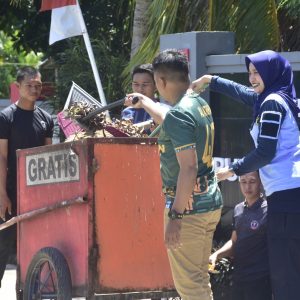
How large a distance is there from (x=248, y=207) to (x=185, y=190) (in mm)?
1355

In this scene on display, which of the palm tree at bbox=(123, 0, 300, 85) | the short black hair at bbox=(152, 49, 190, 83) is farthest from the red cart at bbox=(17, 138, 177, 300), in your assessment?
the palm tree at bbox=(123, 0, 300, 85)

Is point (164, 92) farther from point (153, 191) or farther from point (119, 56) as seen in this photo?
point (119, 56)

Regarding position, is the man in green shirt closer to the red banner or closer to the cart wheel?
the cart wheel

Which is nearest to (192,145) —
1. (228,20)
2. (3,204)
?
(3,204)

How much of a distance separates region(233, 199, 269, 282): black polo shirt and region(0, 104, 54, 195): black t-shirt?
2011 mm

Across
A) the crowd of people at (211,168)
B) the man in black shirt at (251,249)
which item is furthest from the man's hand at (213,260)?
the crowd of people at (211,168)


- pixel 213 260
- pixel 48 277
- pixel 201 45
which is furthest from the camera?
pixel 201 45

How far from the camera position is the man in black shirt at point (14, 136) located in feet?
21.9

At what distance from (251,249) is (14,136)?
2275 millimetres

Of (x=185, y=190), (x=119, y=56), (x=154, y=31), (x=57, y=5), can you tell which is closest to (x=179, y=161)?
(x=185, y=190)

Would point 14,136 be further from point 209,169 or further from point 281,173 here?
point 281,173

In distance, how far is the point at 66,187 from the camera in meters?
5.34

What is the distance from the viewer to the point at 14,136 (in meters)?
6.74

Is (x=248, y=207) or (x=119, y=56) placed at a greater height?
(x=119, y=56)
